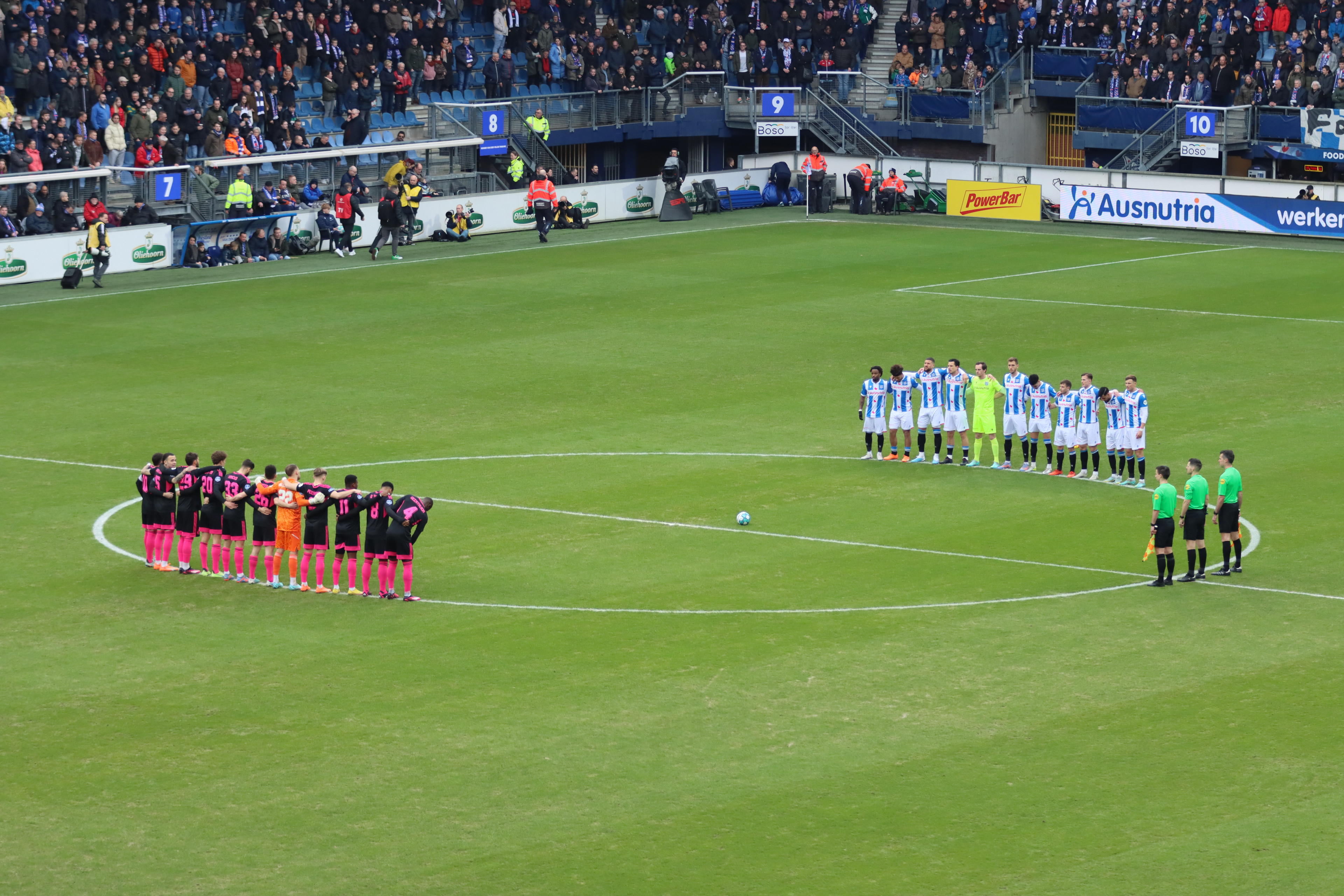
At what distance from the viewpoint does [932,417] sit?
3103cm

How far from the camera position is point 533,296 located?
47.2 meters

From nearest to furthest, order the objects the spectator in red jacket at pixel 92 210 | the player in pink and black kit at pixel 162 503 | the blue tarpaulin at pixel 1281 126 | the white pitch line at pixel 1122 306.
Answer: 1. the player in pink and black kit at pixel 162 503
2. the white pitch line at pixel 1122 306
3. the spectator in red jacket at pixel 92 210
4. the blue tarpaulin at pixel 1281 126

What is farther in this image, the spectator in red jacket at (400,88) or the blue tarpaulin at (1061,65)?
the blue tarpaulin at (1061,65)

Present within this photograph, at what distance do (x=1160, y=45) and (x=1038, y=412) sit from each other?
1562 inches

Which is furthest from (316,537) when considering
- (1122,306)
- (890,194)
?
(890,194)

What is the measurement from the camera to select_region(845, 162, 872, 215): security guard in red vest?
6262 cm

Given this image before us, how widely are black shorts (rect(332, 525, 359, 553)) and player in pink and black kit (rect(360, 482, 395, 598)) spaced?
15 cm

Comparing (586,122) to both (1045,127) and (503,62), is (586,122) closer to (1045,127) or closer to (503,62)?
(503,62)

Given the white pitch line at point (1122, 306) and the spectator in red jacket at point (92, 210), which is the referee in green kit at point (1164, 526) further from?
the spectator in red jacket at point (92, 210)

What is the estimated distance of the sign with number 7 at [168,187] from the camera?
52500 mm

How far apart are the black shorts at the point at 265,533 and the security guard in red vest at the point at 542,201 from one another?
1297 inches

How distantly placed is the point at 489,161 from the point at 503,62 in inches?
→ 174

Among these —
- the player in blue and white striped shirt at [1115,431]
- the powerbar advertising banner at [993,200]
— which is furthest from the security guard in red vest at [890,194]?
the player in blue and white striped shirt at [1115,431]

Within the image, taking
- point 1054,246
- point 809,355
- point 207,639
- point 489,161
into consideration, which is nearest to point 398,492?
point 207,639
